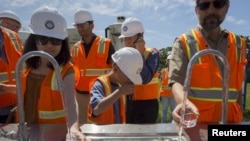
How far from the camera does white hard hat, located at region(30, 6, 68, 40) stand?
6.86ft

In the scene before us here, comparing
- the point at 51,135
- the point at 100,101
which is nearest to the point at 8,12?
the point at 100,101

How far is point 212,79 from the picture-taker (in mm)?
2479

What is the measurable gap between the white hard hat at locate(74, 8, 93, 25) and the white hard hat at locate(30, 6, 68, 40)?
2860mm

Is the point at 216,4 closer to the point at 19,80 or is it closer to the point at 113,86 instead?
the point at 113,86

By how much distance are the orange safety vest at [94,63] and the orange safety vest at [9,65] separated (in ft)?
5.00

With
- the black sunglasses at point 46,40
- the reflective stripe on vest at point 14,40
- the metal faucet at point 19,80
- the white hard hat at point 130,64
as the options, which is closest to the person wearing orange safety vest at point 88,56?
the reflective stripe on vest at point 14,40

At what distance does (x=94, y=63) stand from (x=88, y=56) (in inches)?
6.4

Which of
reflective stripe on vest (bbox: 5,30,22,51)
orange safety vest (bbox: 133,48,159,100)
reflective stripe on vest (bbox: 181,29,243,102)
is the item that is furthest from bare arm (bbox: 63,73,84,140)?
orange safety vest (bbox: 133,48,159,100)

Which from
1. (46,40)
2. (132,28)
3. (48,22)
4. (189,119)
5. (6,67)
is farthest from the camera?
(132,28)

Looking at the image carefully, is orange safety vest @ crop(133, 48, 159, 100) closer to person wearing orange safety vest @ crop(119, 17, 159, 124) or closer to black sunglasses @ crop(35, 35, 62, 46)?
person wearing orange safety vest @ crop(119, 17, 159, 124)

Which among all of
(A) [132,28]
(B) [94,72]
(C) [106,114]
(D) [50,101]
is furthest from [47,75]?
(B) [94,72]

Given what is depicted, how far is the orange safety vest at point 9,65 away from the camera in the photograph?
3219mm

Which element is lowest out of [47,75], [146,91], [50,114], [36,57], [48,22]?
[146,91]

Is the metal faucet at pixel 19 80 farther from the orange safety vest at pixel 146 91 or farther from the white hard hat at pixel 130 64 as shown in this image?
the orange safety vest at pixel 146 91
